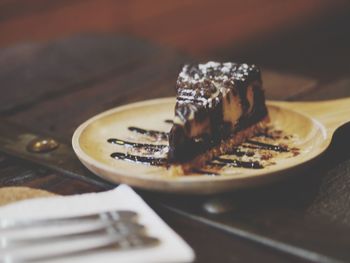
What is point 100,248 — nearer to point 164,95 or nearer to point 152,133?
point 152,133

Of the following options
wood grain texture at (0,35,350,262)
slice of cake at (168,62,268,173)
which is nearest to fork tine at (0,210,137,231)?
wood grain texture at (0,35,350,262)

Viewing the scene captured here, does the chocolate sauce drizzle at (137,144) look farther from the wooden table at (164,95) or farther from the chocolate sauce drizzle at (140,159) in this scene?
the wooden table at (164,95)

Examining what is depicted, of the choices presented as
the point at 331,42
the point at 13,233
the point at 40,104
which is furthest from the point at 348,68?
the point at 13,233

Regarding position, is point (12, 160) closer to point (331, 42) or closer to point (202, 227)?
point (202, 227)

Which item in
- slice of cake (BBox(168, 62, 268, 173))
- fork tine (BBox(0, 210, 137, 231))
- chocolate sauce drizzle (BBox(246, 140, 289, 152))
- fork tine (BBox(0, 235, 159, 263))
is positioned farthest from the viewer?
chocolate sauce drizzle (BBox(246, 140, 289, 152))

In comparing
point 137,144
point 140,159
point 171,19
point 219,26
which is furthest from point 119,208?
point 219,26

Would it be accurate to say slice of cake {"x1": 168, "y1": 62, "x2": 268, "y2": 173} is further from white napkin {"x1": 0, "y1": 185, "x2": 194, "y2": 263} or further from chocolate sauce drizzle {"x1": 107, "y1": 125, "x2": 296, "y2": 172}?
white napkin {"x1": 0, "y1": 185, "x2": 194, "y2": 263}

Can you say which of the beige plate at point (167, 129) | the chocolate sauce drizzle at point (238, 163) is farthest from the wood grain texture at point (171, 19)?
the chocolate sauce drizzle at point (238, 163)

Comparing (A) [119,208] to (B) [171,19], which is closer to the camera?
(A) [119,208]
